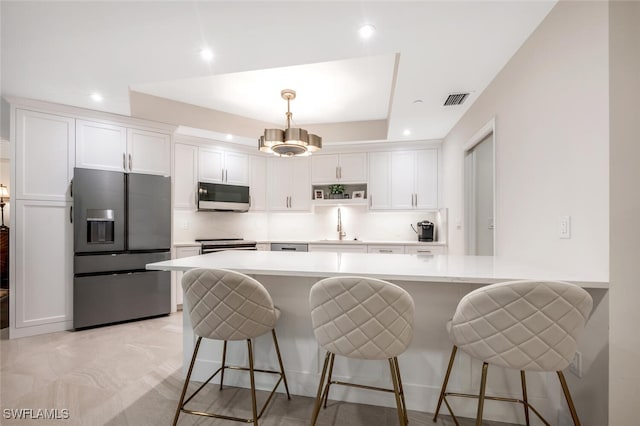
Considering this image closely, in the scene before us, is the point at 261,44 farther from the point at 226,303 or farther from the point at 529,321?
the point at 529,321

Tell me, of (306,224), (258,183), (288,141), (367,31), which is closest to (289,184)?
(258,183)

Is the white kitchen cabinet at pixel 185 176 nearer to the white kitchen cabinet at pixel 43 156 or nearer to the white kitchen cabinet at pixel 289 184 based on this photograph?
the white kitchen cabinet at pixel 43 156

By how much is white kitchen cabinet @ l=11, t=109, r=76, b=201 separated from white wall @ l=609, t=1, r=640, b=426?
14.3ft

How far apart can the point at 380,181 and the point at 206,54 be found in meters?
2.99

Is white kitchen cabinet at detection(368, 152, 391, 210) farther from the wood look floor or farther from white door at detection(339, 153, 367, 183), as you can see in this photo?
the wood look floor

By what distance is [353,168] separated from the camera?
447 cm

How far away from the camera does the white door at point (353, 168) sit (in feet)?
14.5

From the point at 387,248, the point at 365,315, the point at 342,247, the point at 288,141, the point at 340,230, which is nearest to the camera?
the point at 365,315

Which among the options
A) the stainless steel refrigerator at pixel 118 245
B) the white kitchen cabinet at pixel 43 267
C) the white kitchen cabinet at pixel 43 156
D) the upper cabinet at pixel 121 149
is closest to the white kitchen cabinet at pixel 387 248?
the stainless steel refrigerator at pixel 118 245

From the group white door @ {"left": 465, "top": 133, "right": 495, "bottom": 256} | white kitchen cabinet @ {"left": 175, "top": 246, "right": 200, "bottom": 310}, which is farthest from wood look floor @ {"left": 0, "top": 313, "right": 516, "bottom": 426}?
white door @ {"left": 465, "top": 133, "right": 495, "bottom": 256}

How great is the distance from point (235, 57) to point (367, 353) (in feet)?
7.04

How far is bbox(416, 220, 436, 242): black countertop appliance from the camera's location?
13.8 feet

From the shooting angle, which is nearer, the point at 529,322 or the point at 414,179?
the point at 529,322

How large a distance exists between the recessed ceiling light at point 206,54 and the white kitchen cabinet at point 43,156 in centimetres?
203
